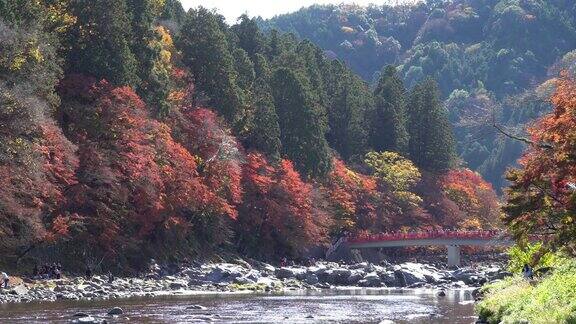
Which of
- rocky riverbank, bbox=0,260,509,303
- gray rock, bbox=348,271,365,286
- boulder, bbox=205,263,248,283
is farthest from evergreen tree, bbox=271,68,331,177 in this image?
boulder, bbox=205,263,248,283

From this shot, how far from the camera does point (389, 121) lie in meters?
95.6

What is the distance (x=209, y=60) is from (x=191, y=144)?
8727mm

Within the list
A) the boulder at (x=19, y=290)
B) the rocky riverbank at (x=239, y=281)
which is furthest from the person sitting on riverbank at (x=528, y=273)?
the boulder at (x=19, y=290)

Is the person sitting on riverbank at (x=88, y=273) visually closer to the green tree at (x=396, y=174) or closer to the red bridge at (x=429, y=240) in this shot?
the red bridge at (x=429, y=240)

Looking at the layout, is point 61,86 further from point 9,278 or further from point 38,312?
point 38,312

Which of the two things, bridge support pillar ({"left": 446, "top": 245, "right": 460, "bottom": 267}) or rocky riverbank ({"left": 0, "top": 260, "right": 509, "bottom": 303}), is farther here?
bridge support pillar ({"left": 446, "top": 245, "right": 460, "bottom": 267})

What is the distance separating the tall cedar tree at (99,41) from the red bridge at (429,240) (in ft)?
107

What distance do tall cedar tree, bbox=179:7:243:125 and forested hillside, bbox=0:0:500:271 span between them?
0.12 m

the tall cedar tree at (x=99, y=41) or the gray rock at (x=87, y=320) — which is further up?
the tall cedar tree at (x=99, y=41)

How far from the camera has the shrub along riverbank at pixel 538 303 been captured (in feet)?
61.4

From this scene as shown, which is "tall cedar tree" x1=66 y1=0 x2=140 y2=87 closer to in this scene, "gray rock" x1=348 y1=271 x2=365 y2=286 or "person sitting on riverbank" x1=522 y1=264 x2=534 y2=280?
"gray rock" x1=348 y1=271 x2=365 y2=286

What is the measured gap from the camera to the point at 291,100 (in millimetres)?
75188

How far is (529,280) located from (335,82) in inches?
2618

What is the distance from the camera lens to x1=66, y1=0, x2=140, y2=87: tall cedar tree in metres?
51.5
